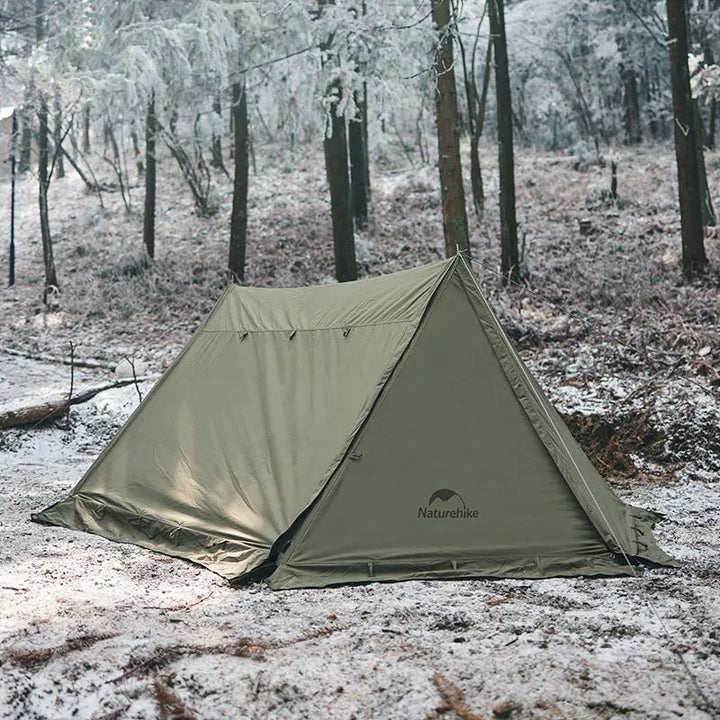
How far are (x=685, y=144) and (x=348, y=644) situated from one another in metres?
9.48

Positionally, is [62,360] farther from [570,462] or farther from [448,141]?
[570,462]

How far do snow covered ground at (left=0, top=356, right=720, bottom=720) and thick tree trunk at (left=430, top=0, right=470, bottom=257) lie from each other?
196 inches

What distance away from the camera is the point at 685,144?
1059cm

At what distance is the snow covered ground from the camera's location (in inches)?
113

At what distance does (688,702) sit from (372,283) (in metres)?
3.50

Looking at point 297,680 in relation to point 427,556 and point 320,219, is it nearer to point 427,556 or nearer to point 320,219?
point 427,556

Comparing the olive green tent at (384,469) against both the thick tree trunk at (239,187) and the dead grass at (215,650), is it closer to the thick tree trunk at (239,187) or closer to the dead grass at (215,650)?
the dead grass at (215,650)

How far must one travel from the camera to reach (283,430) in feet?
16.6

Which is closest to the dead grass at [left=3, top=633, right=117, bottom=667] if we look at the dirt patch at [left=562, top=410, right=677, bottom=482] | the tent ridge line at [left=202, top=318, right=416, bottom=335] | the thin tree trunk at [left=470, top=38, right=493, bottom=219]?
the tent ridge line at [left=202, top=318, right=416, bottom=335]

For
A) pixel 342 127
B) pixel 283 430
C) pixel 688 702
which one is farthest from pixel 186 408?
pixel 342 127

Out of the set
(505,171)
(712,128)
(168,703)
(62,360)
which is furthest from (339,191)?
(712,128)

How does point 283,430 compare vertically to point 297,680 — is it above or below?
above

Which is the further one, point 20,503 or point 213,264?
point 213,264

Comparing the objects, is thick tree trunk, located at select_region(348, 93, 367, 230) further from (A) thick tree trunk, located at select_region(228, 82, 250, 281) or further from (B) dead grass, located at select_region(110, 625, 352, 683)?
(B) dead grass, located at select_region(110, 625, 352, 683)
